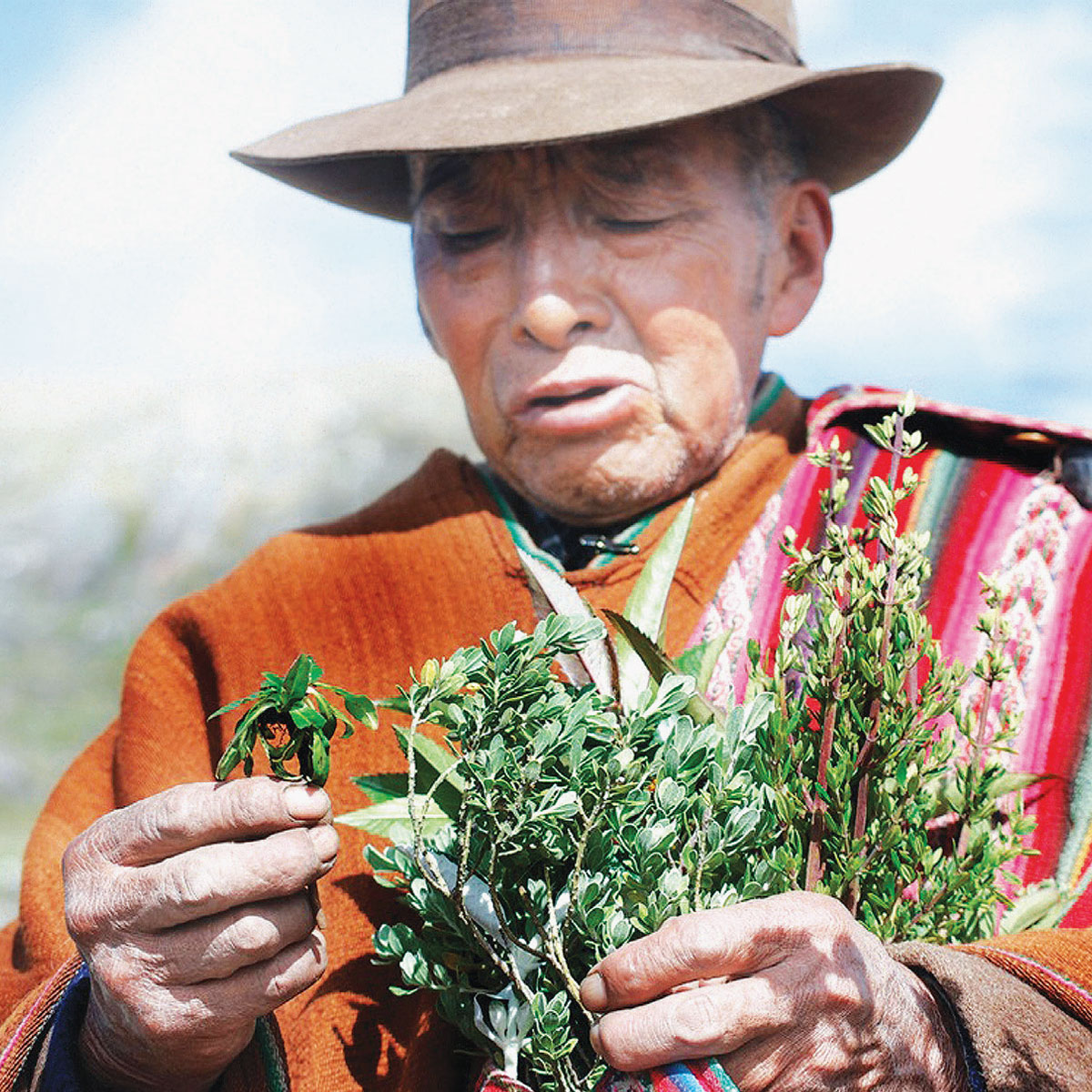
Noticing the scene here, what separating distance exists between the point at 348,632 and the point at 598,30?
1.12 meters

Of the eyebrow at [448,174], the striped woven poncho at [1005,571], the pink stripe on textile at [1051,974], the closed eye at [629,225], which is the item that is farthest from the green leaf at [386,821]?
the eyebrow at [448,174]

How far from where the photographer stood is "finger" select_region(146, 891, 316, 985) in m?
1.42

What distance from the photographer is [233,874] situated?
1.38m

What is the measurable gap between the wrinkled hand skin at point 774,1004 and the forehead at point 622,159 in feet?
4.31

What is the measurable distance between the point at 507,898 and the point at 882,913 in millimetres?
417

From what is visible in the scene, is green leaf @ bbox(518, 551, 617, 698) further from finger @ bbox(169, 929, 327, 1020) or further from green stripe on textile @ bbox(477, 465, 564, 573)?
green stripe on textile @ bbox(477, 465, 564, 573)

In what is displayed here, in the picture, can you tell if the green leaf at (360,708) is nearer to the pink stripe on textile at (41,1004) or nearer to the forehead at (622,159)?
the pink stripe on textile at (41,1004)

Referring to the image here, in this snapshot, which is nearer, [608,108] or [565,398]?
[608,108]

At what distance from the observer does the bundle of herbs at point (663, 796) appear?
129 centimetres

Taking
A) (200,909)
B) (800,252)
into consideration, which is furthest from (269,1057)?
(800,252)

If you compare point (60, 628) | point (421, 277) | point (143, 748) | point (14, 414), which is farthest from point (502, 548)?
point (14, 414)

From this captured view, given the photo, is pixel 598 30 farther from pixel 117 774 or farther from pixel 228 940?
pixel 228 940

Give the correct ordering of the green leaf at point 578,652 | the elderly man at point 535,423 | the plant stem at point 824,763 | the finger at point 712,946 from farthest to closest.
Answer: the elderly man at point 535,423, the green leaf at point 578,652, the plant stem at point 824,763, the finger at point 712,946

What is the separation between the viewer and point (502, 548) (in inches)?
90.9
